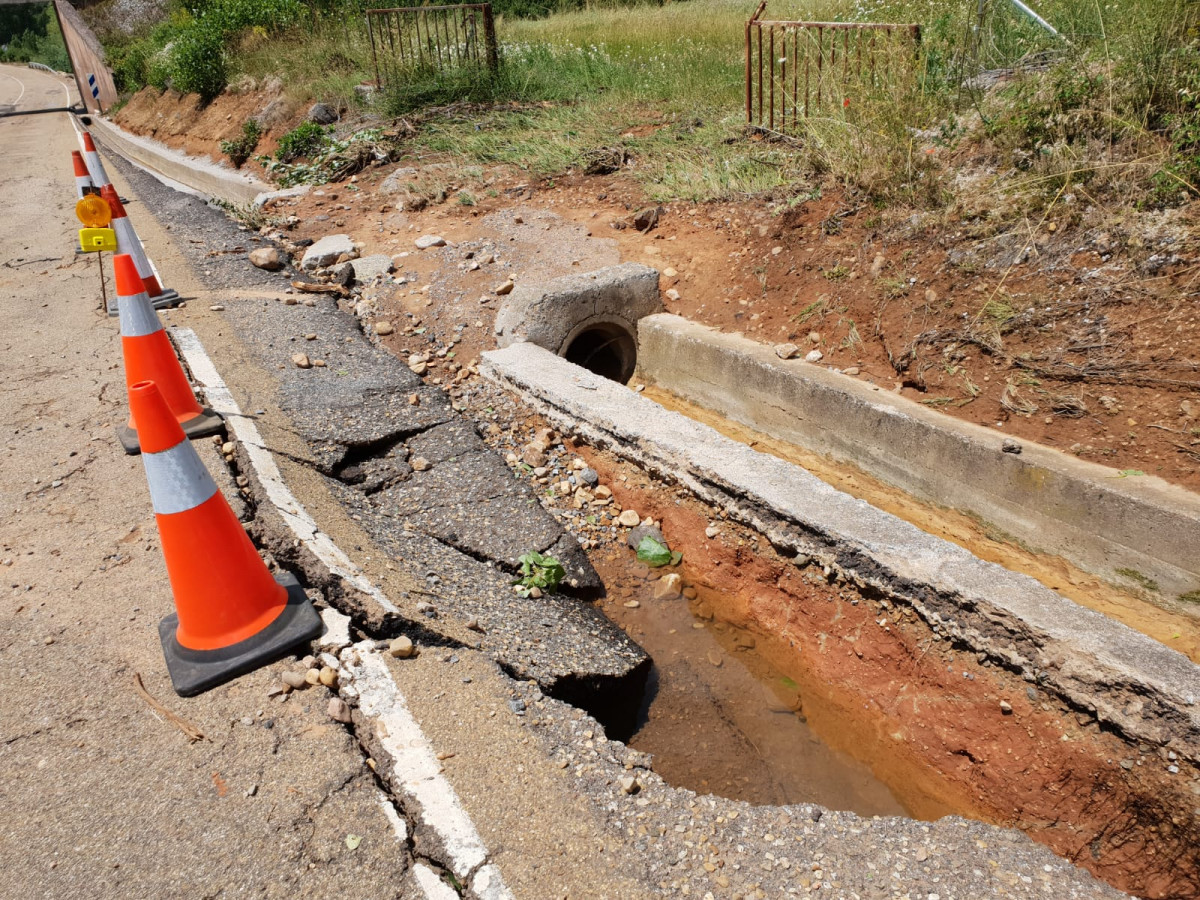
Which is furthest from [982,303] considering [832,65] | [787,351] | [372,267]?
[372,267]

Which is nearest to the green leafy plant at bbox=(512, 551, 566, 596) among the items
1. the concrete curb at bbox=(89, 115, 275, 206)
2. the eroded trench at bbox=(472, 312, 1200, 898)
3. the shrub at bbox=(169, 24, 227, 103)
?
the eroded trench at bbox=(472, 312, 1200, 898)

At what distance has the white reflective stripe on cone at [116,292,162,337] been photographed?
3311 millimetres

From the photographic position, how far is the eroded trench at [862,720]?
2.39 metres

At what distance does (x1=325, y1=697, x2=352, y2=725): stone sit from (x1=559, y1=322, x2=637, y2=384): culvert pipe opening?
12.3 feet

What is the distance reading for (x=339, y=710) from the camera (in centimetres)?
225

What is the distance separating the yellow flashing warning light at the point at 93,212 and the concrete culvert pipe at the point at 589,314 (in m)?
2.46

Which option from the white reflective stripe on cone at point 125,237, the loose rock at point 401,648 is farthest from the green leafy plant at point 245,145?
the loose rock at point 401,648

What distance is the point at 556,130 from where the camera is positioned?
8.67m

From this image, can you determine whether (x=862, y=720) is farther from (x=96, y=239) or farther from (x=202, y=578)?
(x=96, y=239)

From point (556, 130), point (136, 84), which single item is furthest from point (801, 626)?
point (136, 84)

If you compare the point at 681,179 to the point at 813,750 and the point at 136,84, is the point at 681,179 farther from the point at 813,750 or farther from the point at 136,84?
the point at 136,84

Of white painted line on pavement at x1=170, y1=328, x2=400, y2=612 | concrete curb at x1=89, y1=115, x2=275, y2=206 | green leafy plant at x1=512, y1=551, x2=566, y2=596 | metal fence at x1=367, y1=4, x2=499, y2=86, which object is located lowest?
green leafy plant at x1=512, y1=551, x2=566, y2=596

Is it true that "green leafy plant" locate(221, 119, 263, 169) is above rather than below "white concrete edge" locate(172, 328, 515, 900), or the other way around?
above

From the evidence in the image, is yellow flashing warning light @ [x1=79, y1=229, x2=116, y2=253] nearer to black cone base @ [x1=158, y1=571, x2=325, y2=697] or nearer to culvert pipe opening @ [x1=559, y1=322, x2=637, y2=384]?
culvert pipe opening @ [x1=559, y1=322, x2=637, y2=384]
